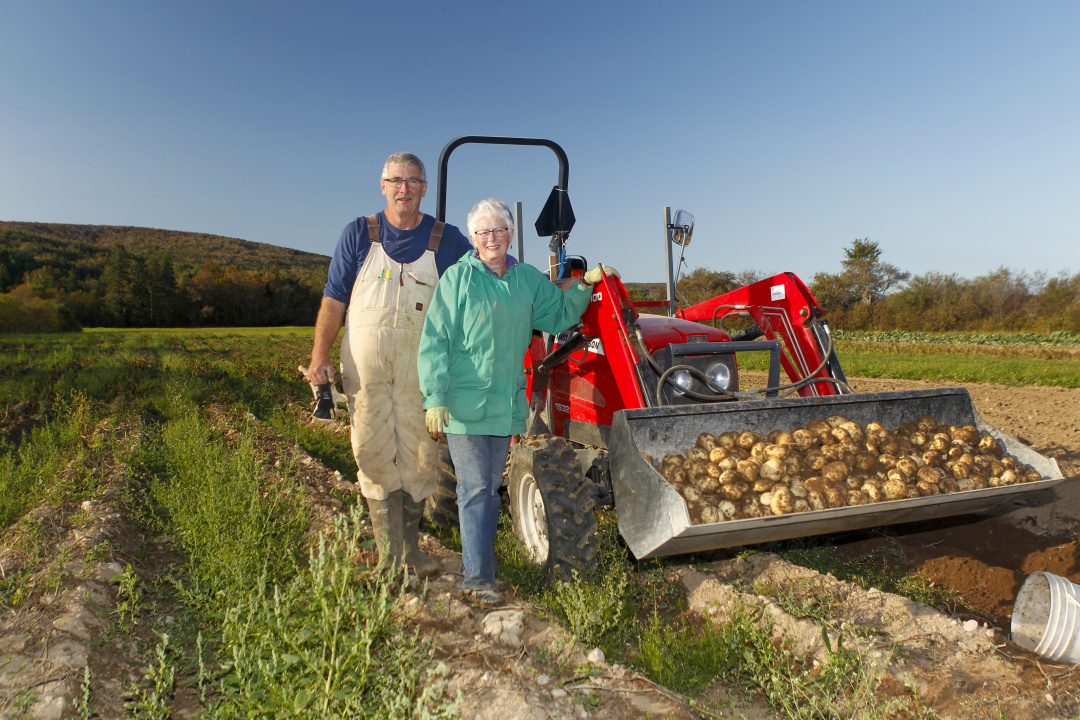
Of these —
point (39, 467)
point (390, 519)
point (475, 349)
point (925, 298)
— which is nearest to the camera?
point (475, 349)

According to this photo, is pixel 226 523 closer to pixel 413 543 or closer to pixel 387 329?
pixel 413 543

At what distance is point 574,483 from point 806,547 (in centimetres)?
200

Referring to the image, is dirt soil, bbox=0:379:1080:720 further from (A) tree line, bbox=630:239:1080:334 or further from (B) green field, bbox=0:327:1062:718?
(A) tree line, bbox=630:239:1080:334

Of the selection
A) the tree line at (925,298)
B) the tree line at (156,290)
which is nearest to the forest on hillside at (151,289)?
the tree line at (156,290)

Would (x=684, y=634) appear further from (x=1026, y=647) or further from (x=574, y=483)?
(x=1026, y=647)

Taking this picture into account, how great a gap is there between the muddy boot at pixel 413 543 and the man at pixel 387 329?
9 cm

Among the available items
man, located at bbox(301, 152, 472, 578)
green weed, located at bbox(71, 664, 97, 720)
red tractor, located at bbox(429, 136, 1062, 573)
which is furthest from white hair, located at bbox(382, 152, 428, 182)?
green weed, located at bbox(71, 664, 97, 720)

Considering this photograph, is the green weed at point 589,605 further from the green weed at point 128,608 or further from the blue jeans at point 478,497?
the green weed at point 128,608

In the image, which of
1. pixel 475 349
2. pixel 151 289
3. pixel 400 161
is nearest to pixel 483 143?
pixel 400 161

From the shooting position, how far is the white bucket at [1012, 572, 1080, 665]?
277 centimetres

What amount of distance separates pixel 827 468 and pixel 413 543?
2380 mm

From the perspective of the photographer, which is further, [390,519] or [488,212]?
[390,519]

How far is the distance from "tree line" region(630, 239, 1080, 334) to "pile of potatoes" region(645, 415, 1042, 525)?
34.4 meters

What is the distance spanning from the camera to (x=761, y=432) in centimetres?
346
